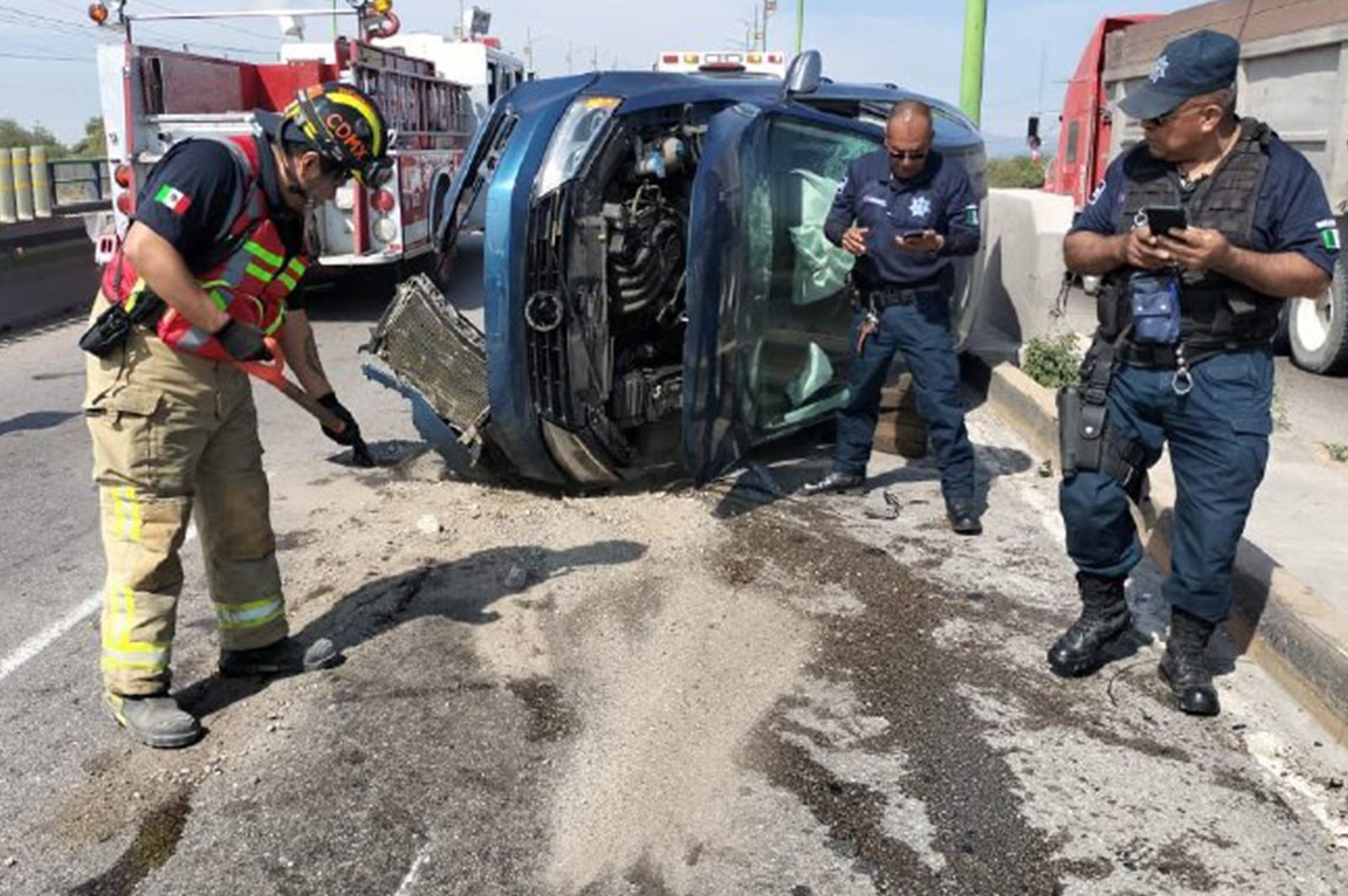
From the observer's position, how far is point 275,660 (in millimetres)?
3934

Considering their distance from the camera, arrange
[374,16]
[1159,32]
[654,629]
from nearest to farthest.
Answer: [654,629] < [1159,32] < [374,16]

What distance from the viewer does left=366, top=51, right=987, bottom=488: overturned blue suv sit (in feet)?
16.0

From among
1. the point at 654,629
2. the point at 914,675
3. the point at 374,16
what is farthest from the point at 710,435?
the point at 374,16

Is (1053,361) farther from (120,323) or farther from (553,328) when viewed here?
(120,323)

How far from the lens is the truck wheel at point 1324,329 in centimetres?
827

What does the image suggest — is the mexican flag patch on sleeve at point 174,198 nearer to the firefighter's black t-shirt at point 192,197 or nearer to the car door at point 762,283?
the firefighter's black t-shirt at point 192,197

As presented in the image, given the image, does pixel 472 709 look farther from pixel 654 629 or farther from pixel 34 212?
pixel 34 212

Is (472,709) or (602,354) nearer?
(472,709)

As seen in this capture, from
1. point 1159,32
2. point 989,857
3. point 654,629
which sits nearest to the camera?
point 989,857

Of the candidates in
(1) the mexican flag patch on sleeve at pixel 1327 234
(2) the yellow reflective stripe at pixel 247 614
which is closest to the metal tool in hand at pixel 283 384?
(2) the yellow reflective stripe at pixel 247 614

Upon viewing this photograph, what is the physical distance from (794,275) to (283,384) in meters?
2.53

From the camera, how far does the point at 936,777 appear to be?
133 inches

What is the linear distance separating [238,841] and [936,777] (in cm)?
181

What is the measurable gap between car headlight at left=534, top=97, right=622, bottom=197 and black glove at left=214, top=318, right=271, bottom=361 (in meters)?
1.66
